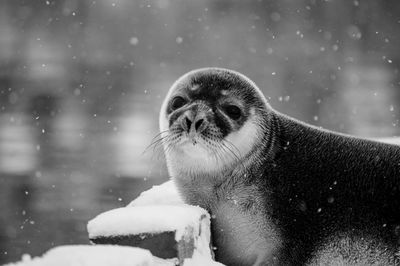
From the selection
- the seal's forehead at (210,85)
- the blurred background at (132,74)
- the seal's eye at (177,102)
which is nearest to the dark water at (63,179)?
the blurred background at (132,74)

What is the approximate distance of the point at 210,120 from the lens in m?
4.31

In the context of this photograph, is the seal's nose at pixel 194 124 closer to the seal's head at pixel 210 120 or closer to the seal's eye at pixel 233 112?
the seal's head at pixel 210 120

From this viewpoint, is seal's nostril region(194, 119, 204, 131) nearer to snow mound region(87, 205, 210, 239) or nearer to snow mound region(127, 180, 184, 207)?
snow mound region(87, 205, 210, 239)

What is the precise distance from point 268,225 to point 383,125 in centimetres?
5799

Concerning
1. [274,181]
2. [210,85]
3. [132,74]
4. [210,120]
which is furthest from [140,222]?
[132,74]

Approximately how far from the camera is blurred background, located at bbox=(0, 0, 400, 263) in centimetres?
3781

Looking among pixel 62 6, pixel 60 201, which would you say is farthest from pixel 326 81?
pixel 62 6

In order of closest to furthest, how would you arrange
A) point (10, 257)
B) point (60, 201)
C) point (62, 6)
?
point (10, 257) < point (60, 201) < point (62, 6)

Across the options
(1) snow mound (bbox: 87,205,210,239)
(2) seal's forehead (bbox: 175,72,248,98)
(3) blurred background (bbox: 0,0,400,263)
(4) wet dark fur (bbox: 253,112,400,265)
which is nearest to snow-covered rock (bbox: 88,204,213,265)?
(1) snow mound (bbox: 87,205,210,239)

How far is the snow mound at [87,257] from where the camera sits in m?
2.73

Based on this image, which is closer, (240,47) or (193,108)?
(193,108)

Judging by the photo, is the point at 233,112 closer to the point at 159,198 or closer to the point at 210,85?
the point at 210,85

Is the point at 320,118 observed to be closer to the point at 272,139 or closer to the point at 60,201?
the point at 60,201

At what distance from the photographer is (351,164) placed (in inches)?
175
